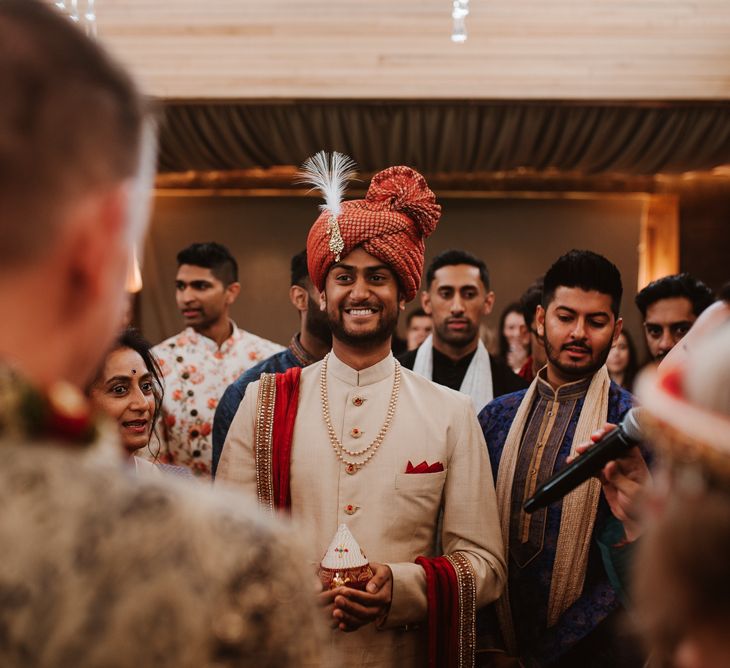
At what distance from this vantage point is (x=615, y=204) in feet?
22.7

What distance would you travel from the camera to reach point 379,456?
2109 millimetres

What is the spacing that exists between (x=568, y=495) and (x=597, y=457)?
89 centimetres

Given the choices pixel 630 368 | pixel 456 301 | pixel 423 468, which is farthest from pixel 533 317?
pixel 423 468

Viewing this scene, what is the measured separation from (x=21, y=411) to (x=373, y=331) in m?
1.61

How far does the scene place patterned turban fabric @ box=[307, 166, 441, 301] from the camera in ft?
7.22

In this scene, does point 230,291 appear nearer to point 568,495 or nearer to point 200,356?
point 200,356

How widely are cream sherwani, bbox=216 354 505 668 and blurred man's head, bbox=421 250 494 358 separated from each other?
156 cm

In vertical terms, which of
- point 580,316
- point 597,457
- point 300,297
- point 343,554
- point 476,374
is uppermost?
point 300,297

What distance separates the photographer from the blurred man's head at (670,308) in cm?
340

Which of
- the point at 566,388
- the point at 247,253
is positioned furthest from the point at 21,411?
the point at 247,253

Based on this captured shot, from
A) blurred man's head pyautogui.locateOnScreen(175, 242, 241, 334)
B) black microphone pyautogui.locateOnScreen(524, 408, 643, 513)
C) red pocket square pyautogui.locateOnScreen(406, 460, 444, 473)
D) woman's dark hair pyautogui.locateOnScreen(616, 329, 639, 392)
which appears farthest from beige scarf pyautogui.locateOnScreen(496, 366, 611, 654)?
woman's dark hair pyautogui.locateOnScreen(616, 329, 639, 392)

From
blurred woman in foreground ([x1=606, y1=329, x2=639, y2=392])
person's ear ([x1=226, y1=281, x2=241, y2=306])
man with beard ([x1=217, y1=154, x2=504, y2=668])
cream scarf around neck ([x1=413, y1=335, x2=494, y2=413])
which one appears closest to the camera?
man with beard ([x1=217, y1=154, x2=504, y2=668])

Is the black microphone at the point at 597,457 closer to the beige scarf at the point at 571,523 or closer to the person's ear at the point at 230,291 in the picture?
the beige scarf at the point at 571,523

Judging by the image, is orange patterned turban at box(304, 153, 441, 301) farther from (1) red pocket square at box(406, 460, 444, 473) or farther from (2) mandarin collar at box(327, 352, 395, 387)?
(1) red pocket square at box(406, 460, 444, 473)
